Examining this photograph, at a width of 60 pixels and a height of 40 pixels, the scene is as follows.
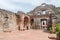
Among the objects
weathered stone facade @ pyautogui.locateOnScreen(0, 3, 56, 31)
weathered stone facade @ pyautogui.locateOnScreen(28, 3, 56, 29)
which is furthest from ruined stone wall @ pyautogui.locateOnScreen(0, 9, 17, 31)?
weathered stone facade @ pyautogui.locateOnScreen(28, 3, 56, 29)

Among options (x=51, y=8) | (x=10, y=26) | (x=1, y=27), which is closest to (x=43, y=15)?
(x=51, y=8)

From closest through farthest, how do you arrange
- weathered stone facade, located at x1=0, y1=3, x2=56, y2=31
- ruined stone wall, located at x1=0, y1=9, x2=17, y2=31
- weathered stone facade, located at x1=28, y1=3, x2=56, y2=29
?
ruined stone wall, located at x1=0, y1=9, x2=17, y2=31 < weathered stone facade, located at x1=0, y1=3, x2=56, y2=31 < weathered stone facade, located at x1=28, y1=3, x2=56, y2=29

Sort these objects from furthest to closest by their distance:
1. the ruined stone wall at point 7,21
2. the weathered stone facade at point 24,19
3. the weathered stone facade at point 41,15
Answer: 1. the weathered stone facade at point 41,15
2. the weathered stone facade at point 24,19
3. the ruined stone wall at point 7,21

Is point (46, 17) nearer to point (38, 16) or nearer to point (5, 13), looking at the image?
point (38, 16)

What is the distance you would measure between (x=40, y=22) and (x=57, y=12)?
4.41 m

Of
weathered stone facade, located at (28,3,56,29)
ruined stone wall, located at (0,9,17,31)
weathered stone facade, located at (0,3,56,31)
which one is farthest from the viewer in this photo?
weathered stone facade, located at (28,3,56,29)

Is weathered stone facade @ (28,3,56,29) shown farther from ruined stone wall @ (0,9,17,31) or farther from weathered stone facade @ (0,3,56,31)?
ruined stone wall @ (0,9,17,31)

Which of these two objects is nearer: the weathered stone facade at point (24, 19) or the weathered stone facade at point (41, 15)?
the weathered stone facade at point (24, 19)

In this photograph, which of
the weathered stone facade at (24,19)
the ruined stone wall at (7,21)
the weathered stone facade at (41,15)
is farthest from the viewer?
the weathered stone facade at (41,15)

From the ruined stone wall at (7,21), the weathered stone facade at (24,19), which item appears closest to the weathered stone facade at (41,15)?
the weathered stone facade at (24,19)

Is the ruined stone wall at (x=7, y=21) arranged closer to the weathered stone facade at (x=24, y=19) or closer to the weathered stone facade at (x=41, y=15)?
the weathered stone facade at (x=24, y=19)

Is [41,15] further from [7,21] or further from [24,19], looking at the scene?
[7,21]

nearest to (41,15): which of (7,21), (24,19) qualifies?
(24,19)

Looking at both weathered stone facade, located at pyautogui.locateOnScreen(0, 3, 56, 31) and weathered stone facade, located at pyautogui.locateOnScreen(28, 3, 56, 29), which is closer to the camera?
weathered stone facade, located at pyautogui.locateOnScreen(0, 3, 56, 31)
